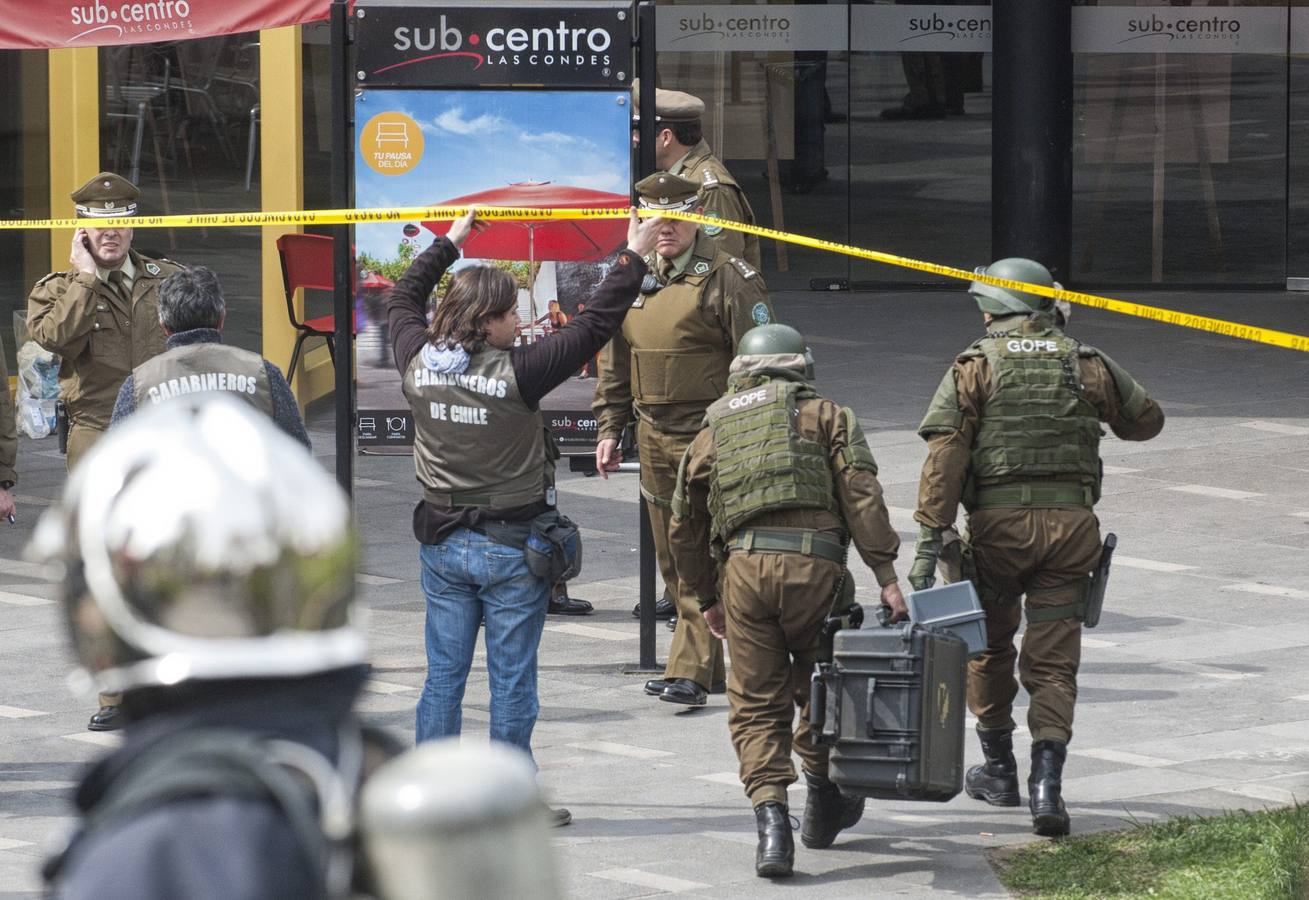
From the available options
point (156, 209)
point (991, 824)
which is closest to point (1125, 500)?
point (991, 824)

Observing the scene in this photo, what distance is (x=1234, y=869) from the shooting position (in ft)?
19.4

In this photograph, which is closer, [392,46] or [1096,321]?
[392,46]

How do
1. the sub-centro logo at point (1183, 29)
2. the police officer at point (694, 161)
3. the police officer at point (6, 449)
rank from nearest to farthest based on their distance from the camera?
the police officer at point (6, 449)
the police officer at point (694, 161)
the sub-centro logo at point (1183, 29)

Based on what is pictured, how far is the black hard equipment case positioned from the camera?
5902 mm

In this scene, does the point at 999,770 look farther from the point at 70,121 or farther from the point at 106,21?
the point at 70,121

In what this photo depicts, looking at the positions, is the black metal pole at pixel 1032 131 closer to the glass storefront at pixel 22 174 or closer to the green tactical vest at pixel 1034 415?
the glass storefront at pixel 22 174

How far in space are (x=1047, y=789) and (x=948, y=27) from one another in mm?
Answer: 12660

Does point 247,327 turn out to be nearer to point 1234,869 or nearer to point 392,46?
point 392,46

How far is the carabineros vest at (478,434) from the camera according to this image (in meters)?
6.14

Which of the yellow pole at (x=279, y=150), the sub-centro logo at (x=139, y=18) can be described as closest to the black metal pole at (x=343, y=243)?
the sub-centro logo at (x=139, y=18)

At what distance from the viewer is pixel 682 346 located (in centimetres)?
793

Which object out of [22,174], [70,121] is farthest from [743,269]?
[22,174]

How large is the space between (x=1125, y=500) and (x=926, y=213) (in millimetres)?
7811

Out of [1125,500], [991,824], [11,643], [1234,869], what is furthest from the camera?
[1125,500]
